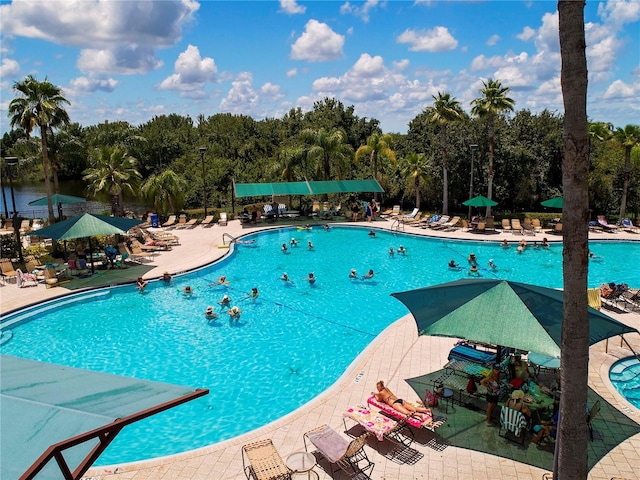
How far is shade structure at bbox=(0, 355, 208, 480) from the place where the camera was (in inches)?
151

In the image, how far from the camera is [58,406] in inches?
163

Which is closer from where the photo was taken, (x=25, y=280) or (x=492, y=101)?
(x=25, y=280)

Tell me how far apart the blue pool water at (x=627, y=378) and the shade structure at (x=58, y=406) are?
989 cm

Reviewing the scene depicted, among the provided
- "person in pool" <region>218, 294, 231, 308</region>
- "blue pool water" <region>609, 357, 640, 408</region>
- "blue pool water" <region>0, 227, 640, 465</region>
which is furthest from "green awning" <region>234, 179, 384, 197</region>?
"blue pool water" <region>609, 357, 640, 408</region>

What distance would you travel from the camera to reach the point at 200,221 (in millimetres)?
33188

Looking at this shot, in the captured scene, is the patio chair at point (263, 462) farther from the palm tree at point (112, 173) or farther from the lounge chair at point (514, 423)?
the palm tree at point (112, 173)

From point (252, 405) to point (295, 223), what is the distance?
23067mm

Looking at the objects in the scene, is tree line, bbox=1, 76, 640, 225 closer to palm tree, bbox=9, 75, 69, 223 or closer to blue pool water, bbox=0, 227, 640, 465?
palm tree, bbox=9, 75, 69, 223

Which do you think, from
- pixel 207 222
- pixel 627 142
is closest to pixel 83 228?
pixel 207 222

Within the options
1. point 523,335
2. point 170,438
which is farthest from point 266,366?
point 523,335

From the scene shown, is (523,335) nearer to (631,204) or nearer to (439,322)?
(439,322)

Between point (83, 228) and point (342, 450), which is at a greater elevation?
point (83, 228)

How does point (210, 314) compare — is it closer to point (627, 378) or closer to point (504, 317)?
point (504, 317)

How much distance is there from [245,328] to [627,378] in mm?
10845
